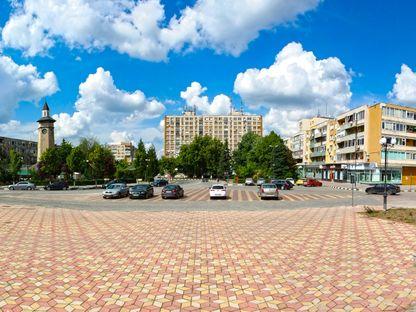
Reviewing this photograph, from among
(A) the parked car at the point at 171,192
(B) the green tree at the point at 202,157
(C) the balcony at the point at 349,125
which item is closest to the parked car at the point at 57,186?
(A) the parked car at the point at 171,192

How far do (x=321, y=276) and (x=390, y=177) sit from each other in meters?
71.5

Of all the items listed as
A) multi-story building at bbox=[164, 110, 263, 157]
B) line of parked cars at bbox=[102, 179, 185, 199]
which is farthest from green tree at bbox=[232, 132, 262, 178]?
multi-story building at bbox=[164, 110, 263, 157]

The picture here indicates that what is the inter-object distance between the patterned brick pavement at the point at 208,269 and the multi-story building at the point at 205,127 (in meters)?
173

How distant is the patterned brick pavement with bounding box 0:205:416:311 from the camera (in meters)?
5.83

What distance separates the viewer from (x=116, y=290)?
634 centimetres

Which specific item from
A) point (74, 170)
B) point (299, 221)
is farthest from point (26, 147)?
point (299, 221)

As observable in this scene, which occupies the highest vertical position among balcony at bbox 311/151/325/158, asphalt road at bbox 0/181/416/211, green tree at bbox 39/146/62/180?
balcony at bbox 311/151/325/158

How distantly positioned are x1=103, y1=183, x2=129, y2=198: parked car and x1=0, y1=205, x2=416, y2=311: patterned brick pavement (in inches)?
867

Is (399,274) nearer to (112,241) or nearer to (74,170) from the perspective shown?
(112,241)

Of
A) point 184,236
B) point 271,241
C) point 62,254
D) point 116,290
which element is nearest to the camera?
point 116,290

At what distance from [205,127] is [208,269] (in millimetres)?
182555

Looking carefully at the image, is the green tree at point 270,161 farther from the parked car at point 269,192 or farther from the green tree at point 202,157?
the parked car at point 269,192

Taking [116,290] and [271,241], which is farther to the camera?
[271,241]

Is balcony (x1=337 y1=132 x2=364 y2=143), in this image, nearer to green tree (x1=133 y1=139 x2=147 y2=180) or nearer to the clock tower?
green tree (x1=133 y1=139 x2=147 y2=180)
